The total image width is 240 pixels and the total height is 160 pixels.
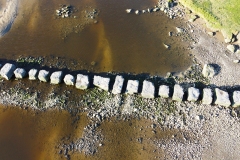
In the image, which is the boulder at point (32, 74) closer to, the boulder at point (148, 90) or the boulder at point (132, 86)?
the boulder at point (132, 86)

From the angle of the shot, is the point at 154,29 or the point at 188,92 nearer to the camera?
the point at 188,92

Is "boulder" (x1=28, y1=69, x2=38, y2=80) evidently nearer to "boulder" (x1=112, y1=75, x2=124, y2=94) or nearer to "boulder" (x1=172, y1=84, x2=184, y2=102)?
"boulder" (x1=112, y1=75, x2=124, y2=94)

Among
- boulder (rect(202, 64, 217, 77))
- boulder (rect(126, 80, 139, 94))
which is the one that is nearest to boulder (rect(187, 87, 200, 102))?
boulder (rect(202, 64, 217, 77))

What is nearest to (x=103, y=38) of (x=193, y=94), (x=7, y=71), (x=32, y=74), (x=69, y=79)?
(x=69, y=79)

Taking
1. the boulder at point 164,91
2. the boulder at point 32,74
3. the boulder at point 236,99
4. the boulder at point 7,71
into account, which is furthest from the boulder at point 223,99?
the boulder at point 7,71

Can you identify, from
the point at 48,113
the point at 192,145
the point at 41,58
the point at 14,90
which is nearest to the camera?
the point at 192,145

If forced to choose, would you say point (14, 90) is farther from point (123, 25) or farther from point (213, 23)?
point (213, 23)

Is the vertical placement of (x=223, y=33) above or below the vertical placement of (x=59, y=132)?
above

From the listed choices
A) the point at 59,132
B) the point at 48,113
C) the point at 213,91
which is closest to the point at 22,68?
the point at 48,113
